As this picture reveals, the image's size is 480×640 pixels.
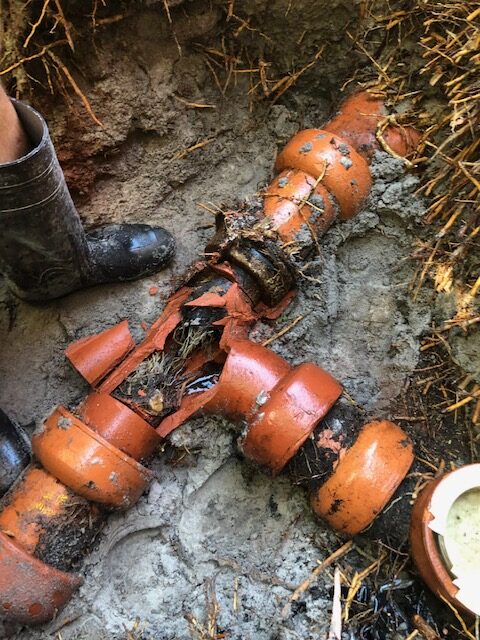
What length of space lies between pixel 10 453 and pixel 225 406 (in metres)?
0.56

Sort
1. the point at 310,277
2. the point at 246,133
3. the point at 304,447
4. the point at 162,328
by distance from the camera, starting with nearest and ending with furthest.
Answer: the point at 304,447 < the point at 162,328 < the point at 310,277 < the point at 246,133

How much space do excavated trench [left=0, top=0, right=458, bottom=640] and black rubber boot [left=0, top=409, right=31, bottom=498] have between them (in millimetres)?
115

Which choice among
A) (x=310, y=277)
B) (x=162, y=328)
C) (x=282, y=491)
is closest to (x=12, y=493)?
(x=162, y=328)

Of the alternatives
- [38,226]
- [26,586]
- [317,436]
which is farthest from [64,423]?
[317,436]

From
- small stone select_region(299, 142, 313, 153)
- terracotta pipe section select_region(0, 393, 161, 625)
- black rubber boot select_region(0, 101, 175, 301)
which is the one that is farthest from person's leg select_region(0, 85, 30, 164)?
small stone select_region(299, 142, 313, 153)

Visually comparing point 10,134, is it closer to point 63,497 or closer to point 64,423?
point 64,423

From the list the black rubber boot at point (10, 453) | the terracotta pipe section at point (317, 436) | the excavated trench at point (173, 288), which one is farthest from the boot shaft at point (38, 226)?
the terracotta pipe section at point (317, 436)

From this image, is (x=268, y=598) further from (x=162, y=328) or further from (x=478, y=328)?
(x=478, y=328)

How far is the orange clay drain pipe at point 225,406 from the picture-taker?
52.2 inches

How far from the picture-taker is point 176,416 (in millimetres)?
1429

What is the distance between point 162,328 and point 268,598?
0.72m

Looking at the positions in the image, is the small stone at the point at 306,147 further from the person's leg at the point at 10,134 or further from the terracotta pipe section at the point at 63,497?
the terracotta pipe section at the point at 63,497

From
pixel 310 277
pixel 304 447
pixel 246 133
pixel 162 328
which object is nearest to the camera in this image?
pixel 304 447

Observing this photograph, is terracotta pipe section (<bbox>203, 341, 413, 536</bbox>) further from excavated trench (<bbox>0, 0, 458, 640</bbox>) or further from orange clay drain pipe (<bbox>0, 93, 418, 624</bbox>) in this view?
excavated trench (<bbox>0, 0, 458, 640</bbox>)
